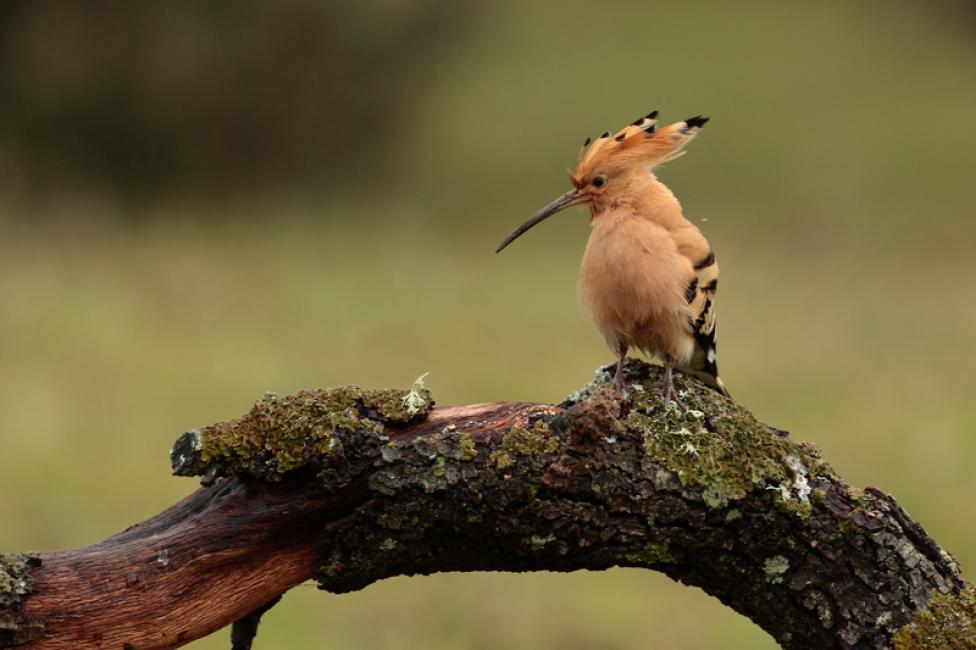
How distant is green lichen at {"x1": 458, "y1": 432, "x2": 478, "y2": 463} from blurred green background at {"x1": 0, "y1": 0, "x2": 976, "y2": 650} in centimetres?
328

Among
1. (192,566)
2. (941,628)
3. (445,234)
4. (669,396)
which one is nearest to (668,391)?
(669,396)

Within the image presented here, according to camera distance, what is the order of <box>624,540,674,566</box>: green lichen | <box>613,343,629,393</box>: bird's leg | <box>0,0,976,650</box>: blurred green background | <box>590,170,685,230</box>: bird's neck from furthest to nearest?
<box>0,0,976,650</box>: blurred green background → <box>590,170,685,230</box>: bird's neck → <box>613,343,629,393</box>: bird's leg → <box>624,540,674,566</box>: green lichen

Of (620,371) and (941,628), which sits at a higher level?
(620,371)

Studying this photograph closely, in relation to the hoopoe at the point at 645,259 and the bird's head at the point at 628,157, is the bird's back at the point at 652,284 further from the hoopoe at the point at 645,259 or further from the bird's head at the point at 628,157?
the bird's head at the point at 628,157

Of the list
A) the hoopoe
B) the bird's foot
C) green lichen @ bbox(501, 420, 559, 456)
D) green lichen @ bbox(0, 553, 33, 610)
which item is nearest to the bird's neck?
the hoopoe

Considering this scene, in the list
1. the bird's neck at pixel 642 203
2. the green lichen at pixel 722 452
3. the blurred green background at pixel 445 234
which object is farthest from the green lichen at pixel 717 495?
the blurred green background at pixel 445 234

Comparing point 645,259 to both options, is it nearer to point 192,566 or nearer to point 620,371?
point 620,371

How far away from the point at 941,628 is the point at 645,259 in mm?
1169

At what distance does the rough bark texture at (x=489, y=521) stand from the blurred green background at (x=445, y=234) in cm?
318

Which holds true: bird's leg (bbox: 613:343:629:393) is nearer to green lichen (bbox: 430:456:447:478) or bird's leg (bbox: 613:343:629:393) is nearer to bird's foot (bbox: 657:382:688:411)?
bird's foot (bbox: 657:382:688:411)

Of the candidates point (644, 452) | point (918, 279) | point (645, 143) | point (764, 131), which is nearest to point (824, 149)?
point (764, 131)

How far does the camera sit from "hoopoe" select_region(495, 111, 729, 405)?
3512mm

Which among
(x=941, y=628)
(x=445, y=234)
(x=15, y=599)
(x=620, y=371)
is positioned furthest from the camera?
(x=445, y=234)

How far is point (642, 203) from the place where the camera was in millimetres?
3723
